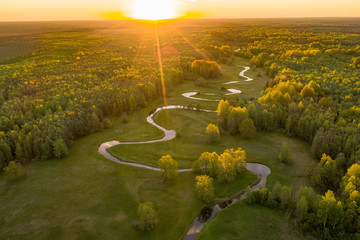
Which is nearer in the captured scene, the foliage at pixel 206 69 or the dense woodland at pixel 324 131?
the dense woodland at pixel 324 131

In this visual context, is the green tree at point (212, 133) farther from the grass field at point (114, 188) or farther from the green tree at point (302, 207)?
the green tree at point (302, 207)

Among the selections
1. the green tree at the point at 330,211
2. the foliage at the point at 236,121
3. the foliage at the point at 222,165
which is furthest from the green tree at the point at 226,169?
the foliage at the point at 236,121

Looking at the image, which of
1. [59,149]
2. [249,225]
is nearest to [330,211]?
[249,225]

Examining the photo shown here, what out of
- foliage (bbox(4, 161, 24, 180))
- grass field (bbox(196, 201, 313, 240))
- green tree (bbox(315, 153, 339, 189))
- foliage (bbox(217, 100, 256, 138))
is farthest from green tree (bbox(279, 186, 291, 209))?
foliage (bbox(4, 161, 24, 180))

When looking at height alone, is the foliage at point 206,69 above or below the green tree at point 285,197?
above

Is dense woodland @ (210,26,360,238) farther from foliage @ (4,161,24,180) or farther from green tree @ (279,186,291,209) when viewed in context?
foliage @ (4,161,24,180)

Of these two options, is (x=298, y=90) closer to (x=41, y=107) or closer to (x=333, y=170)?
(x=333, y=170)

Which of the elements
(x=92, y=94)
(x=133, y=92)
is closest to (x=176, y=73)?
(x=133, y=92)
